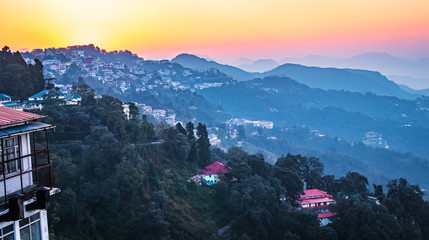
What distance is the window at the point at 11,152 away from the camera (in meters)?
5.48

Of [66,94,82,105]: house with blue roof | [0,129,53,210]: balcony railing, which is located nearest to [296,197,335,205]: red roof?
[66,94,82,105]: house with blue roof

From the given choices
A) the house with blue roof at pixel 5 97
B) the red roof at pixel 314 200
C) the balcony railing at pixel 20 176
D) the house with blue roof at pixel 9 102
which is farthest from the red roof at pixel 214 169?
the balcony railing at pixel 20 176

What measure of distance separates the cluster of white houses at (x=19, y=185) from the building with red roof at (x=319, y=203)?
785 inches

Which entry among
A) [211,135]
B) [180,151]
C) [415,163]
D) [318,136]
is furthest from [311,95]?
[180,151]

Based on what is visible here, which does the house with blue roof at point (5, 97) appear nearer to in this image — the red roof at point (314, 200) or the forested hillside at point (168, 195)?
Result: the forested hillside at point (168, 195)

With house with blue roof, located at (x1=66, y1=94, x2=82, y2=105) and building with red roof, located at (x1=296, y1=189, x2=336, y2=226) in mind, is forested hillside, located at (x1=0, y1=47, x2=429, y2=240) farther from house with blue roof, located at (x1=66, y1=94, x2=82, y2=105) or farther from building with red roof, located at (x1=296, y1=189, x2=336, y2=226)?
building with red roof, located at (x1=296, y1=189, x2=336, y2=226)

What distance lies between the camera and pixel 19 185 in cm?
568

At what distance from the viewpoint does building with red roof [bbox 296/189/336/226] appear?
934 inches

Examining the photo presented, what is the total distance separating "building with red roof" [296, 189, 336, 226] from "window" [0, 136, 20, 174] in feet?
66.3

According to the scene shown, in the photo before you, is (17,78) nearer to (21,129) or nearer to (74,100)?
(74,100)

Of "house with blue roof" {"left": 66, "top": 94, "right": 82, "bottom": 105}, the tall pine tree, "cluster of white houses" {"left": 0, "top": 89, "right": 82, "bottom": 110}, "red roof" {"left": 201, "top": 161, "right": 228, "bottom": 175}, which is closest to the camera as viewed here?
"cluster of white houses" {"left": 0, "top": 89, "right": 82, "bottom": 110}

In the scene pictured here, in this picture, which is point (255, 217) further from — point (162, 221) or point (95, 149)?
point (95, 149)

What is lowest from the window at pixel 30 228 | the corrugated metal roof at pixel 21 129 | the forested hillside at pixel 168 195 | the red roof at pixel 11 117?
the forested hillside at pixel 168 195

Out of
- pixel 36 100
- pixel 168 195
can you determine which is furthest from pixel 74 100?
pixel 168 195
